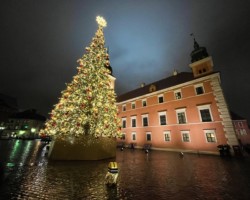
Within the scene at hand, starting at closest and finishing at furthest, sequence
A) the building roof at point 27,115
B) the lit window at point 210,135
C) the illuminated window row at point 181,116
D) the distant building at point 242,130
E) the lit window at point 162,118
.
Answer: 1. the lit window at point 210,135
2. the illuminated window row at point 181,116
3. the lit window at point 162,118
4. the distant building at point 242,130
5. the building roof at point 27,115

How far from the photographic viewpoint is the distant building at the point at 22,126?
5677 centimetres

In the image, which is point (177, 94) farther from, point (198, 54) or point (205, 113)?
point (198, 54)

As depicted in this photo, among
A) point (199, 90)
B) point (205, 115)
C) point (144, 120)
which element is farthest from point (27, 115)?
point (205, 115)

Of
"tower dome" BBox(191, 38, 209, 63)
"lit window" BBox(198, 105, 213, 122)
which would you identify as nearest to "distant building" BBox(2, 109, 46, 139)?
"lit window" BBox(198, 105, 213, 122)

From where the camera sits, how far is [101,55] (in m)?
13.0

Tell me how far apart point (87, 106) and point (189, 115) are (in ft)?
47.4

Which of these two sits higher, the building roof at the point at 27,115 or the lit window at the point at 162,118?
the building roof at the point at 27,115

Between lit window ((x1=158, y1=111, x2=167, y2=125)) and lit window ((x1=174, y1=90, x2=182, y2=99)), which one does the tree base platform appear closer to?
lit window ((x1=158, y1=111, x2=167, y2=125))

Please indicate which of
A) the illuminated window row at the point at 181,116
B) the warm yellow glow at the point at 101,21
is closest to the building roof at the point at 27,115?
the illuminated window row at the point at 181,116

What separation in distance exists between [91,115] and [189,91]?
49.4ft

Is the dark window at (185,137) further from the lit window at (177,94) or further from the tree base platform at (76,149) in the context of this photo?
the tree base platform at (76,149)

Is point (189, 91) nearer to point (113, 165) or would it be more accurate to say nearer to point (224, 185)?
point (224, 185)

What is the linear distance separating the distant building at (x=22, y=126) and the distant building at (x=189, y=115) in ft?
190

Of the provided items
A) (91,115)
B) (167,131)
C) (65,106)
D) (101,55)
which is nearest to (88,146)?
(91,115)
